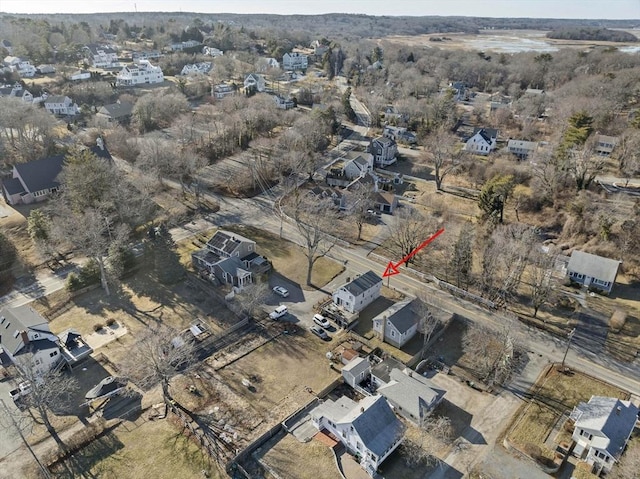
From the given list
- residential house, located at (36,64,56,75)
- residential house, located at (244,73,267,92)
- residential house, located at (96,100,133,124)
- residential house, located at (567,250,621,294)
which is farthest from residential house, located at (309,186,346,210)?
residential house, located at (36,64,56,75)

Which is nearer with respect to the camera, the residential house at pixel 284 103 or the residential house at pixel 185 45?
the residential house at pixel 284 103

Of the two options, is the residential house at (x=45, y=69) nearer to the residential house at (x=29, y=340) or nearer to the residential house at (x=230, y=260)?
the residential house at (x=230, y=260)

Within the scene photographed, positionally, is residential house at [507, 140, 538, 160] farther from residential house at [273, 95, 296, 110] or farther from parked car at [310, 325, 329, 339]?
parked car at [310, 325, 329, 339]

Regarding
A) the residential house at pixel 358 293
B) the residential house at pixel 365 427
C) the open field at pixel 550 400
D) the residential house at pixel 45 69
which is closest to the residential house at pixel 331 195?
the residential house at pixel 358 293

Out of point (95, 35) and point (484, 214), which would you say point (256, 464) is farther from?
point (95, 35)

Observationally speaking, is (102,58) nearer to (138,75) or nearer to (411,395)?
(138,75)

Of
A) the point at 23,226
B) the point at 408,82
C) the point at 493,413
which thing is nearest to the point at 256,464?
the point at 493,413
